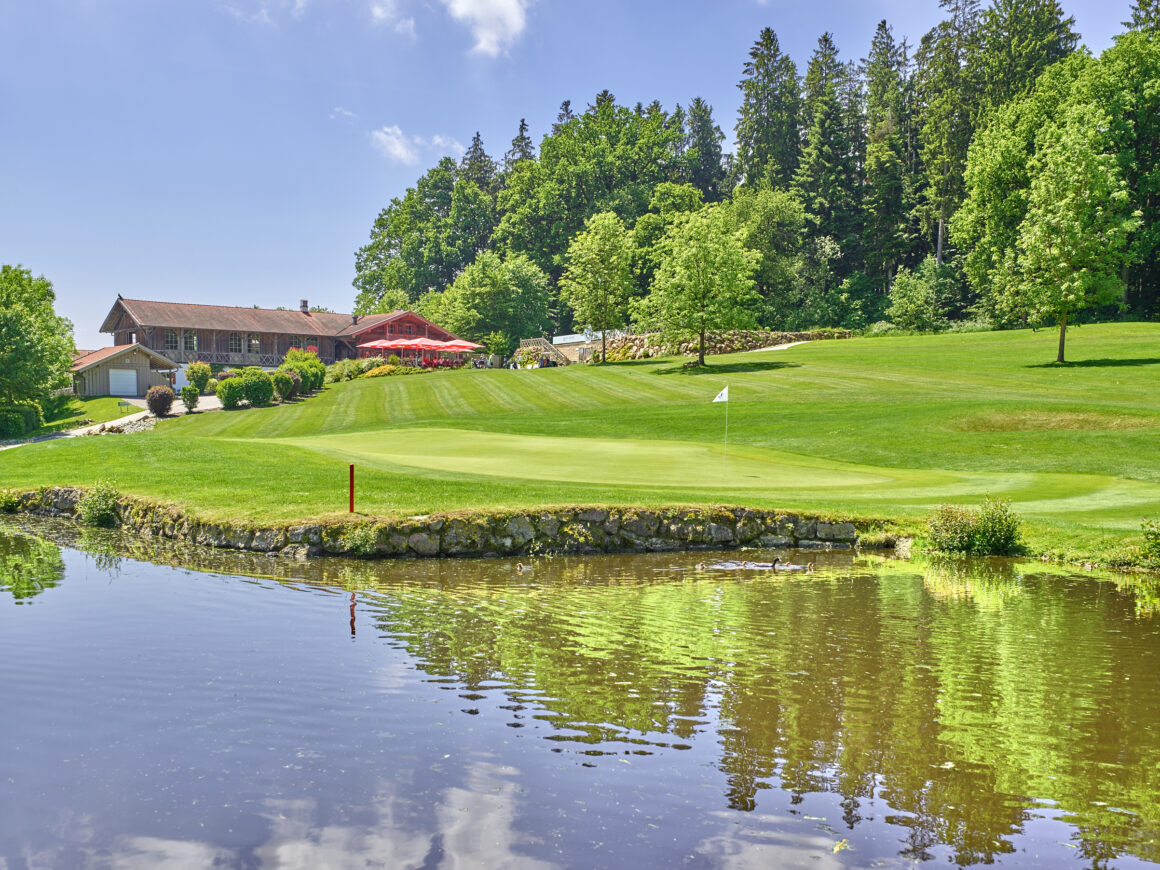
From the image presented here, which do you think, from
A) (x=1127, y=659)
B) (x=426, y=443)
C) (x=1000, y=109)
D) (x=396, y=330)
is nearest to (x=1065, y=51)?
(x=1000, y=109)

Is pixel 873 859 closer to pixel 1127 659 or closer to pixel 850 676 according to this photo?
pixel 850 676

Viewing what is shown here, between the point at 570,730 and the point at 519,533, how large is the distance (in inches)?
401

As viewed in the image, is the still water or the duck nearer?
the still water

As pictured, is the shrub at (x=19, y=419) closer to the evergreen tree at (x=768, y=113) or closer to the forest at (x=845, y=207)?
the forest at (x=845, y=207)

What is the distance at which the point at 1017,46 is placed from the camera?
86250 millimetres

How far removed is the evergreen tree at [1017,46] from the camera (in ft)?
282

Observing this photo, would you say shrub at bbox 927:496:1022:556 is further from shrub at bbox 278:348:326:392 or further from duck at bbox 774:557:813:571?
shrub at bbox 278:348:326:392

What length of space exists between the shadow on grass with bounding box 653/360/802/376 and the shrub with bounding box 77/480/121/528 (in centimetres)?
4168

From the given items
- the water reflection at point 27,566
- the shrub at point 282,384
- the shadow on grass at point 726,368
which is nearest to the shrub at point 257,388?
the shrub at point 282,384

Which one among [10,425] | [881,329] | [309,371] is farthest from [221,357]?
[881,329]

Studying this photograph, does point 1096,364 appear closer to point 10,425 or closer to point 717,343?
point 717,343

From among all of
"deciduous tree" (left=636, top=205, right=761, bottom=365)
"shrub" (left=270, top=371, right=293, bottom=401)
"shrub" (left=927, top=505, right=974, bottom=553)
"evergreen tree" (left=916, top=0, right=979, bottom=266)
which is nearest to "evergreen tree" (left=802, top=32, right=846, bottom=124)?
"evergreen tree" (left=916, top=0, right=979, bottom=266)

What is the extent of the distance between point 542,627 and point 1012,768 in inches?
228

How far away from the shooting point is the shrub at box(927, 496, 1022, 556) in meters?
17.5
